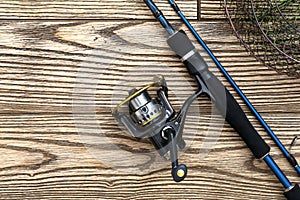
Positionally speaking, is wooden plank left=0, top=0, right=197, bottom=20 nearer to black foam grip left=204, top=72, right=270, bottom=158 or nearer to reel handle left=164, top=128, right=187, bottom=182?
black foam grip left=204, top=72, right=270, bottom=158

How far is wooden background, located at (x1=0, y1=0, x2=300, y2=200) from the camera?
142 centimetres

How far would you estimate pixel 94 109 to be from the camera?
4.70 ft

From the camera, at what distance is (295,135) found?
58.0 inches

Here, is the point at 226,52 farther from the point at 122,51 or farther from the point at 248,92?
the point at 122,51

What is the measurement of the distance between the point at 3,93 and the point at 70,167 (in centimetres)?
30

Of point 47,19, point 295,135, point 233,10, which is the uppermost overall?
point 47,19

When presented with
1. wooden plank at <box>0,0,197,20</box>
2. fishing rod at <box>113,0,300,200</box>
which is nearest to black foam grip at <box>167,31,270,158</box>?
fishing rod at <box>113,0,300,200</box>

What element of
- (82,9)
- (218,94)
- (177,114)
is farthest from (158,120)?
(82,9)

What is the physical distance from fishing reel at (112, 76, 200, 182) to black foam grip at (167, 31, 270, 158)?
0.06m

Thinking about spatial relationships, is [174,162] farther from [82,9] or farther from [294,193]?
[82,9]

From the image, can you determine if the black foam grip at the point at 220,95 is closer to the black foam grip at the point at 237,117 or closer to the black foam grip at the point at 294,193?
the black foam grip at the point at 237,117

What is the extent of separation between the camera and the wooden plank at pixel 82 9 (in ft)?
4.66

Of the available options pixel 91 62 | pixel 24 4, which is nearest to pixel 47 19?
pixel 24 4

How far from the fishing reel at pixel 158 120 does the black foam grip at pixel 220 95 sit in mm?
59
